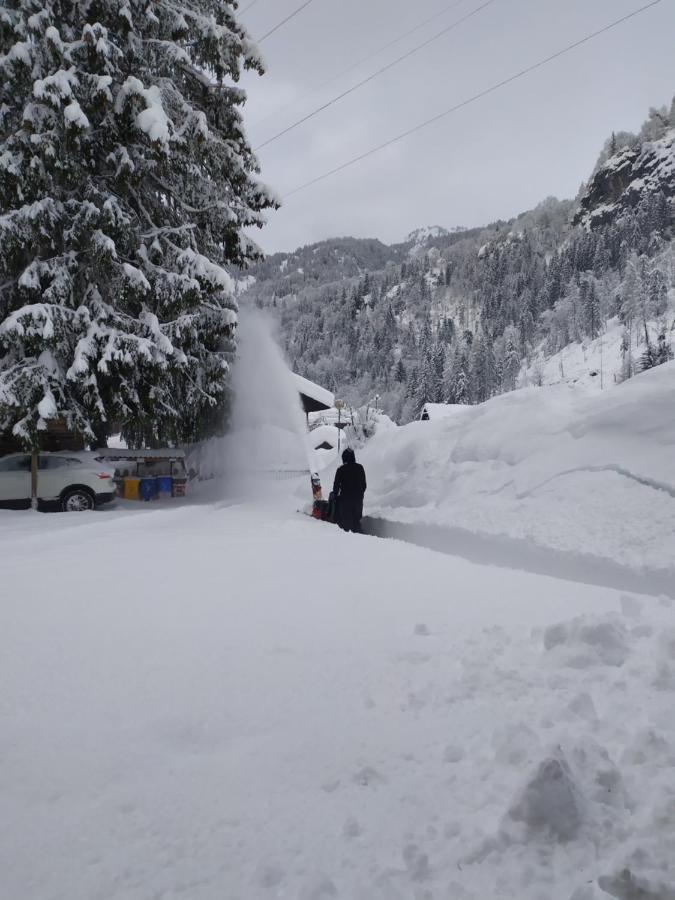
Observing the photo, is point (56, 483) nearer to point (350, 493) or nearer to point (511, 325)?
point (350, 493)

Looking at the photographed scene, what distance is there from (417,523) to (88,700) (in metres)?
6.90

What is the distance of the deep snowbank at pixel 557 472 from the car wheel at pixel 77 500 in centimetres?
765

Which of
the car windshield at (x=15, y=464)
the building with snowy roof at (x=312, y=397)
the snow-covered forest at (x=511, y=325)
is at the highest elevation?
the snow-covered forest at (x=511, y=325)

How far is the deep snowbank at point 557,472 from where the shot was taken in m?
6.68

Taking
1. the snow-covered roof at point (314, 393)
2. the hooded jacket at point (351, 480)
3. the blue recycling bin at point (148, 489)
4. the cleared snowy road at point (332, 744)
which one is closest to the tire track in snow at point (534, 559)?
the hooded jacket at point (351, 480)

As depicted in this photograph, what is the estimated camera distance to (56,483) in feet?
46.4

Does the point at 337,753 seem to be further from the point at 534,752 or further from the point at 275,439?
the point at 275,439

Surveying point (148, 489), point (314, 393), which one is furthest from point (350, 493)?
point (314, 393)

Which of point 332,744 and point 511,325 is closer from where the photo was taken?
point 332,744

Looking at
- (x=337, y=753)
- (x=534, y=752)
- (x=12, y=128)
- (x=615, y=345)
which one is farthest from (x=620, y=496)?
(x=615, y=345)

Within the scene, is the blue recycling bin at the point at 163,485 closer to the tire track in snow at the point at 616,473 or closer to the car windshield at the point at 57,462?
the car windshield at the point at 57,462

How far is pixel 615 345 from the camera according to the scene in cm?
12594

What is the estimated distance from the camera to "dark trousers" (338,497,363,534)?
1019cm

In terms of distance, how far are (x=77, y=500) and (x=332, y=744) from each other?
44.3ft
